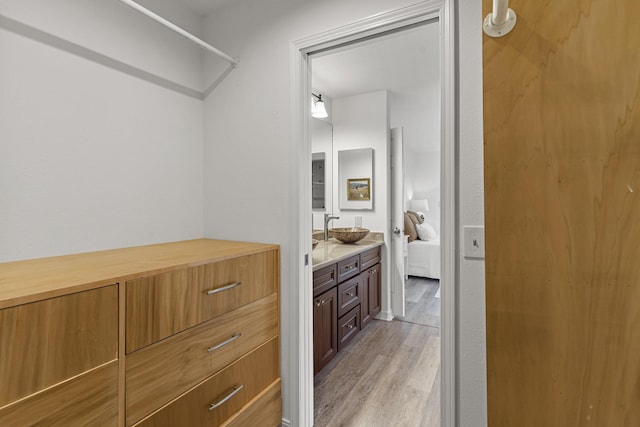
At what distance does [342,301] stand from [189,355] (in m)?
1.57

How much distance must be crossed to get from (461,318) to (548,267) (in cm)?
57

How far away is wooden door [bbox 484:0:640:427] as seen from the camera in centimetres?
71

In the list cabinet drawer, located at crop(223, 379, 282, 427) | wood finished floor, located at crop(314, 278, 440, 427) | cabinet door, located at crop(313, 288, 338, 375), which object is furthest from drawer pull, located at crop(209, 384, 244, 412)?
cabinet door, located at crop(313, 288, 338, 375)

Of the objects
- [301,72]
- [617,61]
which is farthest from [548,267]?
[301,72]

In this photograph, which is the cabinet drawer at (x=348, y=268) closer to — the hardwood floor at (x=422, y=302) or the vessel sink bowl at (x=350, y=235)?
the vessel sink bowl at (x=350, y=235)

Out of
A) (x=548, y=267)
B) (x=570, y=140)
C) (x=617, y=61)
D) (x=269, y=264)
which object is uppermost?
(x=617, y=61)

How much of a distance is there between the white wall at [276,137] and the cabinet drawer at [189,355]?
0.76 ft

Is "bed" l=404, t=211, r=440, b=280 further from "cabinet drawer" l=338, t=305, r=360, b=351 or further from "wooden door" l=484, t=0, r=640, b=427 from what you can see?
"wooden door" l=484, t=0, r=640, b=427

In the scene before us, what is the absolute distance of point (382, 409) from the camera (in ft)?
6.40


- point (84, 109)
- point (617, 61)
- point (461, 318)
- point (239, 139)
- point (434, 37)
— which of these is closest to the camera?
point (617, 61)

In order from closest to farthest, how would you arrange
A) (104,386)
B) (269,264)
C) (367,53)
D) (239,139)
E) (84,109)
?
(104,386)
(84,109)
(269,264)
(239,139)
(367,53)

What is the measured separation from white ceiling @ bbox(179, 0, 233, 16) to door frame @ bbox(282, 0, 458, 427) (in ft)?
2.00

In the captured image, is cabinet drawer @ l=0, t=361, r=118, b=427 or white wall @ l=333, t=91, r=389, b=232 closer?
cabinet drawer @ l=0, t=361, r=118, b=427

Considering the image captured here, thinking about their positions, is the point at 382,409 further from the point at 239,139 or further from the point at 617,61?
the point at 617,61
